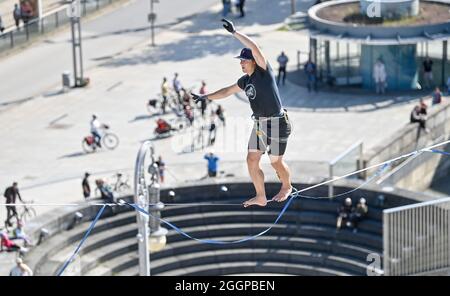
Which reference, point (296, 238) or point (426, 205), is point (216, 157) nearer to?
point (296, 238)

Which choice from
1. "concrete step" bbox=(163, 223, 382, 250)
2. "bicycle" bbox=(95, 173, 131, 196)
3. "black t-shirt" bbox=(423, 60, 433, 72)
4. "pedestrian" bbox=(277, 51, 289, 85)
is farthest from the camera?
"black t-shirt" bbox=(423, 60, 433, 72)

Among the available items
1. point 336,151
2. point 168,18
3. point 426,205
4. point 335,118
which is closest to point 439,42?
point 335,118

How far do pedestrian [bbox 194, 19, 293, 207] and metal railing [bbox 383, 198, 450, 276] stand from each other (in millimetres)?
32563

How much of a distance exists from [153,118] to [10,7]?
24.5m

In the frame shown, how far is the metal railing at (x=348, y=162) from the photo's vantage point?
63.3 meters

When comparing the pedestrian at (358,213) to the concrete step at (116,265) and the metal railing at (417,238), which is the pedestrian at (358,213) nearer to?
the metal railing at (417,238)

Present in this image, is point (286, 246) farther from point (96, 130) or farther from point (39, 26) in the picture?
point (39, 26)

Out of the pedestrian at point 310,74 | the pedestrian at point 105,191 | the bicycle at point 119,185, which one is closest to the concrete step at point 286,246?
the pedestrian at point 105,191

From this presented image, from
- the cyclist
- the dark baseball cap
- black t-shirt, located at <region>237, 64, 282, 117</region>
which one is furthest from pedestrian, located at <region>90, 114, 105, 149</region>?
the dark baseball cap

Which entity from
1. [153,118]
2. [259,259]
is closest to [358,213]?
[259,259]

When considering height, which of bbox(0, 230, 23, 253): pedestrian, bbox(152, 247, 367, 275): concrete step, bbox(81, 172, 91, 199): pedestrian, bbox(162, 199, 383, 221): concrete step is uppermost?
bbox(81, 172, 91, 199): pedestrian

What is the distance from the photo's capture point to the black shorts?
82.3 ft

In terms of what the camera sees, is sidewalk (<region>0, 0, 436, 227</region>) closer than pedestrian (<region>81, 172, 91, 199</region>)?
No

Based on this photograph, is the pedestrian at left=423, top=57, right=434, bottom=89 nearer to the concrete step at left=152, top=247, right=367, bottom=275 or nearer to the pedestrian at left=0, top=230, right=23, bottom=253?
the concrete step at left=152, top=247, right=367, bottom=275
